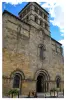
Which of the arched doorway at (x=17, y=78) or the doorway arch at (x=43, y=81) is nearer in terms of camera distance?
the arched doorway at (x=17, y=78)

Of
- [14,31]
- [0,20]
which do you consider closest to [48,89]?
[14,31]

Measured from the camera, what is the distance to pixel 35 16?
1530 cm

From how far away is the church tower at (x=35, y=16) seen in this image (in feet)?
48.6

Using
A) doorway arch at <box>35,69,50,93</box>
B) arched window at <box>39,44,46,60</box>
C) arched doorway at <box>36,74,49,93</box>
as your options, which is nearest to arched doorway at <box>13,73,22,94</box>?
doorway arch at <box>35,69,50,93</box>

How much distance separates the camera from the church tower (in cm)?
1481

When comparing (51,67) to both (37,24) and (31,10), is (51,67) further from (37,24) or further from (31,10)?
(31,10)

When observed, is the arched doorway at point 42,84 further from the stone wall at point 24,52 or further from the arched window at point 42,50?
the arched window at point 42,50

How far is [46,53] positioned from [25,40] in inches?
111

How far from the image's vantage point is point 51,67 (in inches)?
579

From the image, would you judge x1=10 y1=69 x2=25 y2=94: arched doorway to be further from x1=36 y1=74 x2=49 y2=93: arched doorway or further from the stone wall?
x1=36 y1=74 x2=49 y2=93: arched doorway

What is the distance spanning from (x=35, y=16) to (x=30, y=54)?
4.28 m

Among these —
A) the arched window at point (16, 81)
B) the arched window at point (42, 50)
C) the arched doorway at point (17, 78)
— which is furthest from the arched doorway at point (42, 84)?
the arched window at point (16, 81)

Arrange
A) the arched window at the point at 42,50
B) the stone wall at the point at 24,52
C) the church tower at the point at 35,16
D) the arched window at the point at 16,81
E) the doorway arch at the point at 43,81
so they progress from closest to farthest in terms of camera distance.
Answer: the stone wall at the point at 24,52, the arched window at the point at 16,81, the doorway arch at the point at 43,81, the arched window at the point at 42,50, the church tower at the point at 35,16

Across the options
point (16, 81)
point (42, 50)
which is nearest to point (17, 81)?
point (16, 81)
